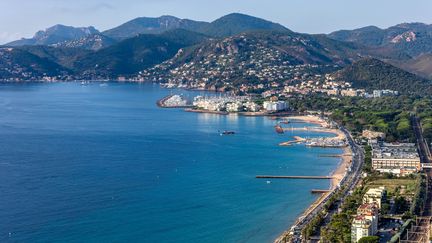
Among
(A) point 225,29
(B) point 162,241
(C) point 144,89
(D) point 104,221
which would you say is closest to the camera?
(B) point 162,241

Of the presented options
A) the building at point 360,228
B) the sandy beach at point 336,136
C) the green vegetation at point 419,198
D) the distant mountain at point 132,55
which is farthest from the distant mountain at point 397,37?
the building at point 360,228

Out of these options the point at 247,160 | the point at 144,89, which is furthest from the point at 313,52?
the point at 247,160

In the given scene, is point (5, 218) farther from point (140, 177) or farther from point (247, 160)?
point (247, 160)

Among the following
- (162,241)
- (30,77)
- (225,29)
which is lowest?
(162,241)

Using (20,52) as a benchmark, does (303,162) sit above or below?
below

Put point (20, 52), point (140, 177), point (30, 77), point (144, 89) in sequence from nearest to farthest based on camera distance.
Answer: point (140, 177) → point (144, 89) → point (30, 77) → point (20, 52)

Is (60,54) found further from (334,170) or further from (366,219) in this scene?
(366,219)

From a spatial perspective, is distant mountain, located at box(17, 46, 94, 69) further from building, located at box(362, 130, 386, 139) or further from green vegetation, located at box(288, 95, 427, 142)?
building, located at box(362, 130, 386, 139)
